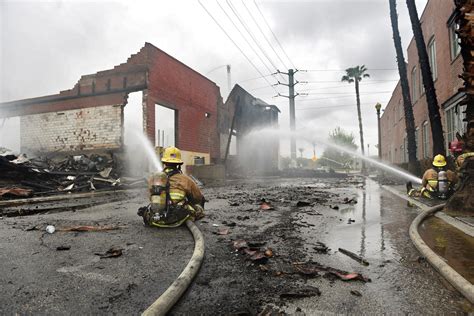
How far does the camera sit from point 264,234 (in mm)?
4168

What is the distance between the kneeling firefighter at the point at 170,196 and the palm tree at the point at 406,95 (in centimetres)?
1164

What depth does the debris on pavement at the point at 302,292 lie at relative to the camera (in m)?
2.14

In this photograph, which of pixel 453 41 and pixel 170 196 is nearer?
pixel 170 196

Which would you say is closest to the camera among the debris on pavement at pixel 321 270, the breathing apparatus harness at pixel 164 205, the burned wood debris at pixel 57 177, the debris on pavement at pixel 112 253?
the debris on pavement at pixel 321 270

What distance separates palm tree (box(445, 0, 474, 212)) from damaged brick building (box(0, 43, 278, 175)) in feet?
48.2

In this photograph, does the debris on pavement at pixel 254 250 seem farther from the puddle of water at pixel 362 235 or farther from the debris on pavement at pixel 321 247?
the puddle of water at pixel 362 235

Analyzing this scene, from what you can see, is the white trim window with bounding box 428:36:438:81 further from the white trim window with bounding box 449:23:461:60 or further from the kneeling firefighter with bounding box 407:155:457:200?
the kneeling firefighter with bounding box 407:155:457:200

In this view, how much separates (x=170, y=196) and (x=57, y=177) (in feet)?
31.8

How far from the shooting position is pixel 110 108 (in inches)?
679

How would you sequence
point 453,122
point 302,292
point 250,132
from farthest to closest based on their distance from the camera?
point 250,132, point 453,122, point 302,292

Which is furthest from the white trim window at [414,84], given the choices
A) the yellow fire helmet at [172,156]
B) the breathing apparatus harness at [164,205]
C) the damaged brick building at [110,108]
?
the breathing apparatus harness at [164,205]

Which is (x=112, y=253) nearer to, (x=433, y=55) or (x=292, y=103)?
(x=433, y=55)

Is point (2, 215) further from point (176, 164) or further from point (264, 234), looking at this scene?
point (264, 234)

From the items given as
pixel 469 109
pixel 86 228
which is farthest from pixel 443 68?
pixel 86 228
